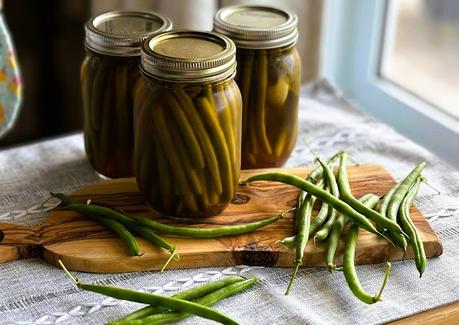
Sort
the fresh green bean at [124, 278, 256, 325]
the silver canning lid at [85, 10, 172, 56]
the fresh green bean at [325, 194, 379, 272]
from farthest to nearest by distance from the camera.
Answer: the silver canning lid at [85, 10, 172, 56] → the fresh green bean at [325, 194, 379, 272] → the fresh green bean at [124, 278, 256, 325]

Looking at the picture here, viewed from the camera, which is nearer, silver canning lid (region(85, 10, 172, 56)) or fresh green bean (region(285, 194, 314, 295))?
fresh green bean (region(285, 194, 314, 295))

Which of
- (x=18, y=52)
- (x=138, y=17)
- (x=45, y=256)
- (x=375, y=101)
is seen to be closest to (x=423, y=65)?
(x=375, y=101)

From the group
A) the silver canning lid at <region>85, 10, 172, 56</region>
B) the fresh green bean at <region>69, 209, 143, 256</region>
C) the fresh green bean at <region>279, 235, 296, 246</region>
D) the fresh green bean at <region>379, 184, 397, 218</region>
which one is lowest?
the fresh green bean at <region>69, 209, 143, 256</region>

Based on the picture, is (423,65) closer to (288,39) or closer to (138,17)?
(288,39)

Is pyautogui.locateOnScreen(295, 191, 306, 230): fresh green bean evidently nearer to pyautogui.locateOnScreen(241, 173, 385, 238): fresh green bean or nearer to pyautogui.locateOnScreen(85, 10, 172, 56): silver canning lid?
pyautogui.locateOnScreen(241, 173, 385, 238): fresh green bean

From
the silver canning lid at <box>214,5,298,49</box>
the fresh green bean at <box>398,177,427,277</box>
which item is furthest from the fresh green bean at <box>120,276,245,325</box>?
the silver canning lid at <box>214,5,298,49</box>

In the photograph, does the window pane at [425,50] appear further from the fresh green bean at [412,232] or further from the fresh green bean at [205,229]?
the fresh green bean at [205,229]

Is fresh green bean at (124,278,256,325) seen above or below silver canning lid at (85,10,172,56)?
below

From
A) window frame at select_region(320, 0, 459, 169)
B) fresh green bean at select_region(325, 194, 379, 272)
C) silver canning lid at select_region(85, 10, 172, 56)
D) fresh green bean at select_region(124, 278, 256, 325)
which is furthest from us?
window frame at select_region(320, 0, 459, 169)
